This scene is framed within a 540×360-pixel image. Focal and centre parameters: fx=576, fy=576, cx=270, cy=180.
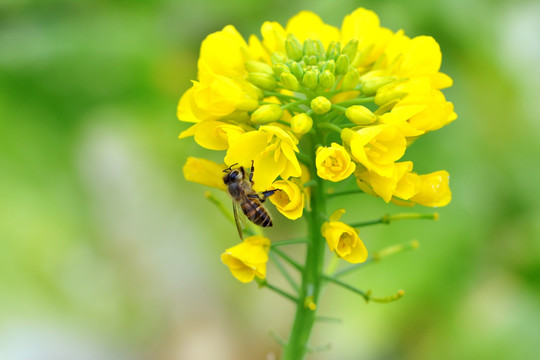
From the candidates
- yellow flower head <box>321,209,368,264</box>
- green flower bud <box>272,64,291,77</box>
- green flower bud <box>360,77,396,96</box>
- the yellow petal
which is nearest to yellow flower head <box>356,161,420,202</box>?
yellow flower head <box>321,209,368,264</box>

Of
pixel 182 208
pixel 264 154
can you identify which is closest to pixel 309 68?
pixel 264 154

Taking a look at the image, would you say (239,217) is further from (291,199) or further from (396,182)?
(396,182)

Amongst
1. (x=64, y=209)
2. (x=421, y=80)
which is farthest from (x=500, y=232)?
(x=64, y=209)

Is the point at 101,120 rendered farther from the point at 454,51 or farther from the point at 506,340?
the point at 506,340

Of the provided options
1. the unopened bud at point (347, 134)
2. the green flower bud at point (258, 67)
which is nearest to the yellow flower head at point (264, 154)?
the unopened bud at point (347, 134)

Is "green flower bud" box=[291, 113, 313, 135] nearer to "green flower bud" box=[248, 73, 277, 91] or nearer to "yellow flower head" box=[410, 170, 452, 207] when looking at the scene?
"green flower bud" box=[248, 73, 277, 91]

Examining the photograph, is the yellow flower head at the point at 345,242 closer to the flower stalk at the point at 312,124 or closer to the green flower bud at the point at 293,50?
the flower stalk at the point at 312,124
